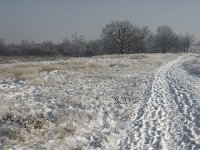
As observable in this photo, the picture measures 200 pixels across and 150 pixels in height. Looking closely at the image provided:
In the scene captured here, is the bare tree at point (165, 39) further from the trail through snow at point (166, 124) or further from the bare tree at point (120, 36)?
the trail through snow at point (166, 124)

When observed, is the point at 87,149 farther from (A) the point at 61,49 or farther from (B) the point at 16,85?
(A) the point at 61,49

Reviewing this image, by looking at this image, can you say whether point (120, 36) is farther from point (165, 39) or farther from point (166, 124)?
point (166, 124)

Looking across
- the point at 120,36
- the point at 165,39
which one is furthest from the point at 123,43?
the point at 165,39

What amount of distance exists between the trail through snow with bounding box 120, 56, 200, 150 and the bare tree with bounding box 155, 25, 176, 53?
112m

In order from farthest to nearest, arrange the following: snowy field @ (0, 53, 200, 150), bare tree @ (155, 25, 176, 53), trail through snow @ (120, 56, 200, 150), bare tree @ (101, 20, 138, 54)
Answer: bare tree @ (155, 25, 176, 53) → bare tree @ (101, 20, 138, 54) → trail through snow @ (120, 56, 200, 150) → snowy field @ (0, 53, 200, 150)

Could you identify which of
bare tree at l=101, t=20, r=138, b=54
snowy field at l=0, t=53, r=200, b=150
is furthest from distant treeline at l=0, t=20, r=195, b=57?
snowy field at l=0, t=53, r=200, b=150

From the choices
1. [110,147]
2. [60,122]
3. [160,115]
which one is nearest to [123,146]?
[110,147]

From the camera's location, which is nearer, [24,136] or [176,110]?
[24,136]

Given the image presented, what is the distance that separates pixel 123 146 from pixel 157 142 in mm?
1106

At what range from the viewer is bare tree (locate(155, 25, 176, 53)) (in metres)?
130

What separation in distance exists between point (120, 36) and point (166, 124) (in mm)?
82118

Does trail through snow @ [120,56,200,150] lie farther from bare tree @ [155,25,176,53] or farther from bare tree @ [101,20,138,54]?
bare tree @ [155,25,176,53]

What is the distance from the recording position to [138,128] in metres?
12.5

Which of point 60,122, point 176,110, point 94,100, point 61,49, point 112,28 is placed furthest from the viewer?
point 61,49
